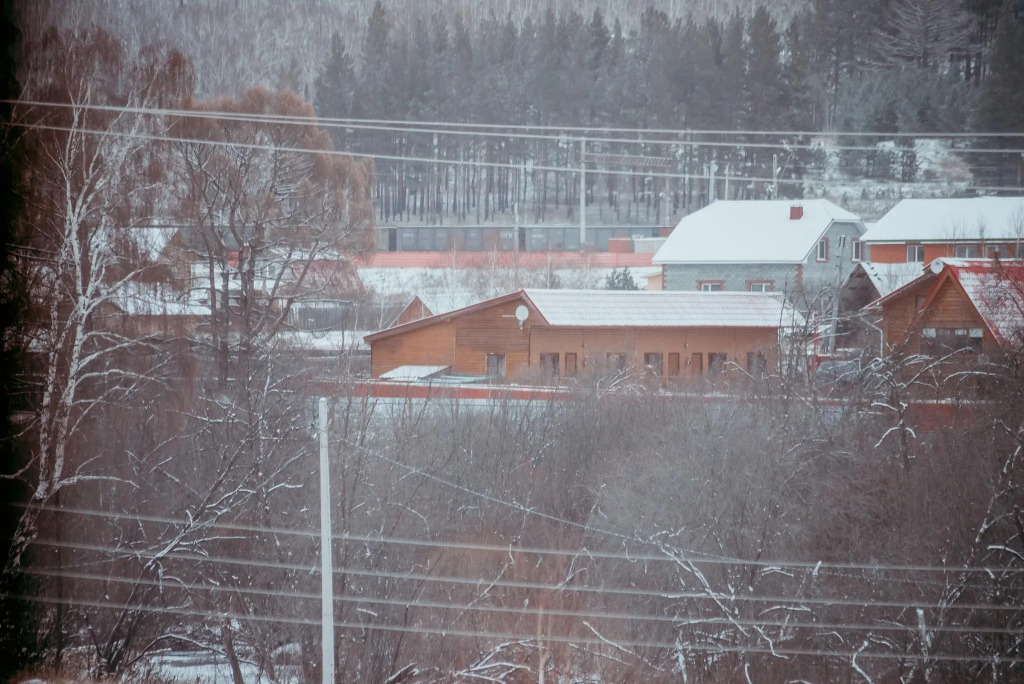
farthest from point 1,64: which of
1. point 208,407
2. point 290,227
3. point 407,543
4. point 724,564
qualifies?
point 724,564

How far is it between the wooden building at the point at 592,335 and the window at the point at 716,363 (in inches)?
0.5

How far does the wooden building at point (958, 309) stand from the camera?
19.2 ft

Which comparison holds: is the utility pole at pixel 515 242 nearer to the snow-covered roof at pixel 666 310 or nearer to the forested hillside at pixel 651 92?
the forested hillside at pixel 651 92

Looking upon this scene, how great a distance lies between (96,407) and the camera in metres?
5.36

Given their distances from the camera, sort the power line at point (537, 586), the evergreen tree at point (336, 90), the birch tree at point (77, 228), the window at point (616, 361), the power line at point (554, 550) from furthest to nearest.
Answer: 1. the evergreen tree at point (336, 90)
2. the window at point (616, 361)
3. the birch tree at point (77, 228)
4. the power line at point (554, 550)
5. the power line at point (537, 586)

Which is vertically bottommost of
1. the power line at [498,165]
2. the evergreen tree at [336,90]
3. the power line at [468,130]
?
the power line at [498,165]

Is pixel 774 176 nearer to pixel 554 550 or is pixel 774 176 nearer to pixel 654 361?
pixel 654 361

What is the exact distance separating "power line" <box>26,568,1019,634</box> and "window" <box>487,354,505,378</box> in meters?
2.22

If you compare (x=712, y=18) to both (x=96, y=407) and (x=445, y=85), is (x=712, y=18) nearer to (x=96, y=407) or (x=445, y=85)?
(x=445, y=85)

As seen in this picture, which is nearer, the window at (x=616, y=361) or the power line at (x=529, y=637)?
the power line at (x=529, y=637)

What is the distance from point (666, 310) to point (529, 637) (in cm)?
319

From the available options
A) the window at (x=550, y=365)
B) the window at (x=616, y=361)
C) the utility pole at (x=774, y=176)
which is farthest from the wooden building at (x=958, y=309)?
the window at (x=550, y=365)

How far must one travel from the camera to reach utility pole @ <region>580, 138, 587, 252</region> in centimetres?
636

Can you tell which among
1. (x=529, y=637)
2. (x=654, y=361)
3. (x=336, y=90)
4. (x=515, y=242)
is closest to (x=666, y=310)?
(x=654, y=361)
